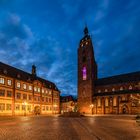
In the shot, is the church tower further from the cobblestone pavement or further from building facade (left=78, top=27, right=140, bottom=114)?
the cobblestone pavement

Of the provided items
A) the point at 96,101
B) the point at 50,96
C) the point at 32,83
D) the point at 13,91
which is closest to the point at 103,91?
the point at 96,101

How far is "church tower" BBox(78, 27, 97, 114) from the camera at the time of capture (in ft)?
277

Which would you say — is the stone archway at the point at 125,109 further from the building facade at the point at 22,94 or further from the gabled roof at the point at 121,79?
the building facade at the point at 22,94

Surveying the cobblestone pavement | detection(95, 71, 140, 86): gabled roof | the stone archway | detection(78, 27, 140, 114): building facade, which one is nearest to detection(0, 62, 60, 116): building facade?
detection(78, 27, 140, 114): building facade

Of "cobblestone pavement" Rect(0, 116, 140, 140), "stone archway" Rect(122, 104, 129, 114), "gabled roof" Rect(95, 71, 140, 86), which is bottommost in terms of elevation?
"stone archway" Rect(122, 104, 129, 114)

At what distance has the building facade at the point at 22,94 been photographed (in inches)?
2087

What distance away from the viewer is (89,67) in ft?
281

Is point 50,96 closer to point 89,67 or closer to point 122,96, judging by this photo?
point 89,67

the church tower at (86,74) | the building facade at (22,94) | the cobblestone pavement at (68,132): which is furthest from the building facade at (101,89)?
the cobblestone pavement at (68,132)

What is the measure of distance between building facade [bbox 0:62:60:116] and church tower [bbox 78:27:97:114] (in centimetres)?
1467

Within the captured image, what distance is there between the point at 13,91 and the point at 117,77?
50282 mm

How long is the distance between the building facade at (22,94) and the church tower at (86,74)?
14674mm

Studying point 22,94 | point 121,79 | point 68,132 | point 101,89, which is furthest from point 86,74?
point 68,132

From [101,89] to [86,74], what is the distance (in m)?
10.5
